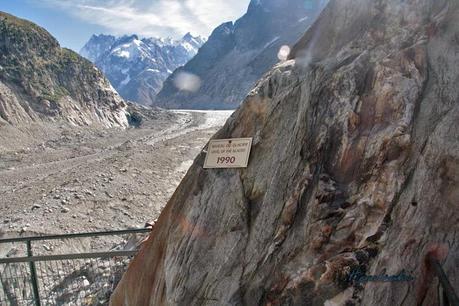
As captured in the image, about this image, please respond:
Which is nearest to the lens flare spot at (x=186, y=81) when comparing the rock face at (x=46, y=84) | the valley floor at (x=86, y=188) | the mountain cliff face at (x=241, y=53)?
the mountain cliff face at (x=241, y=53)

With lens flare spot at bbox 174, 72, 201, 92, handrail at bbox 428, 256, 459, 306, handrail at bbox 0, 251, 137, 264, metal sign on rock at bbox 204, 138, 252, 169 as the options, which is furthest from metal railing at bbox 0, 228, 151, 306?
lens flare spot at bbox 174, 72, 201, 92

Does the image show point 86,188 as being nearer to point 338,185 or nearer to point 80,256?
point 80,256

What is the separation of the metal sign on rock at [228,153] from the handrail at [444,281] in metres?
2.18

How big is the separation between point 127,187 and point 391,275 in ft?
52.3

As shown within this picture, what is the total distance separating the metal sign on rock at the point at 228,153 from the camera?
5.25 meters

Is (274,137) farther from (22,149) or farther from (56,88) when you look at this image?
(56,88)

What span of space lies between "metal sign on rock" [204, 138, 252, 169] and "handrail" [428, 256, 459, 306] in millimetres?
2179

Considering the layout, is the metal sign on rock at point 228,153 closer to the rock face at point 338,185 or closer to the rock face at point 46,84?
the rock face at point 338,185

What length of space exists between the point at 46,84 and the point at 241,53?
125 meters

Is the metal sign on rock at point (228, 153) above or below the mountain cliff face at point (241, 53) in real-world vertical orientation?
below

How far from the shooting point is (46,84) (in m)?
53.8

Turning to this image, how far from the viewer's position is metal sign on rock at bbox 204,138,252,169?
525cm

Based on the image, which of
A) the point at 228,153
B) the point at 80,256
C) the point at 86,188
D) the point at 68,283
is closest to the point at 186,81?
the point at 86,188

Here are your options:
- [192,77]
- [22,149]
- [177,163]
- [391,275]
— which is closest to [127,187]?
[177,163]
